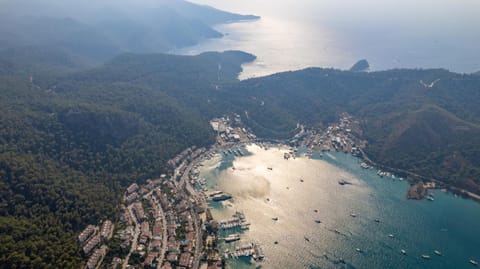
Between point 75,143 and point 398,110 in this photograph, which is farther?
point 398,110

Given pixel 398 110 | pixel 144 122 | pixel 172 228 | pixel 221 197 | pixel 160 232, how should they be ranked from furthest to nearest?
pixel 398 110 → pixel 144 122 → pixel 221 197 → pixel 172 228 → pixel 160 232

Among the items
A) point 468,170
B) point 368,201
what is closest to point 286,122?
point 368,201

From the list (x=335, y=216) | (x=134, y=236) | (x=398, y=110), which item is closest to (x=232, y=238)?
(x=134, y=236)

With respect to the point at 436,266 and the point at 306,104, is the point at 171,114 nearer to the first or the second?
the point at 306,104

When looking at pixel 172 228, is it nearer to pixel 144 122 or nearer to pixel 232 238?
pixel 232 238

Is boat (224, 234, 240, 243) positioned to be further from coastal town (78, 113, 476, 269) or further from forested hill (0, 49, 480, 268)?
forested hill (0, 49, 480, 268)

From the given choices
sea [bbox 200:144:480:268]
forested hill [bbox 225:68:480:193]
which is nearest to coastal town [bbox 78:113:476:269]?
sea [bbox 200:144:480:268]

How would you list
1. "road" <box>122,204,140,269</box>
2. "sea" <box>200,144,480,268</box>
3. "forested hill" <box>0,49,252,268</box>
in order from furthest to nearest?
"sea" <box>200,144,480,268</box> → "forested hill" <box>0,49,252,268</box> → "road" <box>122,204,140,269</box>
